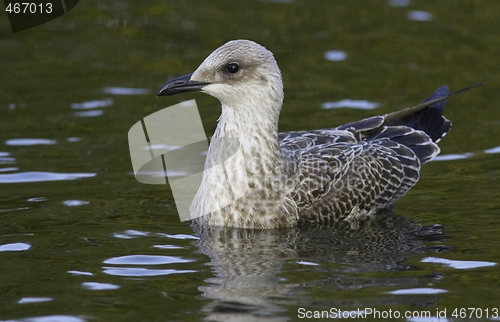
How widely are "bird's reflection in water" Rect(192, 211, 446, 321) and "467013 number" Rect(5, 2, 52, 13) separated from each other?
8157mm

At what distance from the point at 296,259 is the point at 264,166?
1.31 m

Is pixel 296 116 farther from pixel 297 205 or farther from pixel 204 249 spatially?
pixel 204 249

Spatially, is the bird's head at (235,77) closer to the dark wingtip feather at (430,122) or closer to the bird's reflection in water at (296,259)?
the bird's reflection in water at (296,259)

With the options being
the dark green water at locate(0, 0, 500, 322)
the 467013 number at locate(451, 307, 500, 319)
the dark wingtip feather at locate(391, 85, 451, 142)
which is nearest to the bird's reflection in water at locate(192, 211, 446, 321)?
the dark green water at locate(0, 0, 500, 322)

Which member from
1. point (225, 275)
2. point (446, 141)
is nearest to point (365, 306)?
point (225, 275)

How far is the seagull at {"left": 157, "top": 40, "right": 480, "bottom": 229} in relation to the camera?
30.5ft

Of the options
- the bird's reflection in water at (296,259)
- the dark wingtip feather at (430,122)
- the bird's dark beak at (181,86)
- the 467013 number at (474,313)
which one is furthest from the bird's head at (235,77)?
the 467013 number at (474,313)

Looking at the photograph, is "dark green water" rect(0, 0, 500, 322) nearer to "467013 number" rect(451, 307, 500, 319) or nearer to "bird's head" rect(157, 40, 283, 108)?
"467013 number" rect(451, 307, 500, 319)

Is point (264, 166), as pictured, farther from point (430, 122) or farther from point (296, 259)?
point (430, 122)

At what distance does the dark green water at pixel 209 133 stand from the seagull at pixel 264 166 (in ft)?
0.77

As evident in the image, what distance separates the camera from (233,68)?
9.28 metres

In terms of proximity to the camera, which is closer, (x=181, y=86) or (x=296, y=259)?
(x=296, y=259)

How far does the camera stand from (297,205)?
31.2 feet

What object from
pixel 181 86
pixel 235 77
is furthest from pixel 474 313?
pixel 181 86
